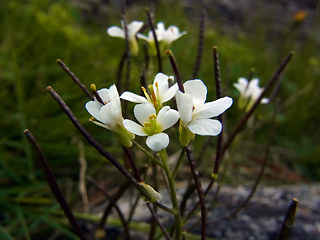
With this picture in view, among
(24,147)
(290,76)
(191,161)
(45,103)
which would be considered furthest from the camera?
(290,76)

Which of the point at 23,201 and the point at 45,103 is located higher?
the point at 45,103

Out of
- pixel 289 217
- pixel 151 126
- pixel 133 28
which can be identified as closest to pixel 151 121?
pixel 151 126

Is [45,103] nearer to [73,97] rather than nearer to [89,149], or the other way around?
[73,97]

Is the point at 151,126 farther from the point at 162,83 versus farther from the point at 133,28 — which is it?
the point at 133,28

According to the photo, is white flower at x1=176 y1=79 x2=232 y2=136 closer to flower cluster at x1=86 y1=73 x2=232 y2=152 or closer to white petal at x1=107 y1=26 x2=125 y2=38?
flower cluster at x1=86 y1=73 x2=232 y2=152

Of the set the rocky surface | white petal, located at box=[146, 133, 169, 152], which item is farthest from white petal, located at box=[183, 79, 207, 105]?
the rocky surface

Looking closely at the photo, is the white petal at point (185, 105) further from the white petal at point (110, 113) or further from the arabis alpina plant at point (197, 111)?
the white petal at point (110, 113)

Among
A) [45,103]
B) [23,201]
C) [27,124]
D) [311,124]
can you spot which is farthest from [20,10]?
[311,124]
